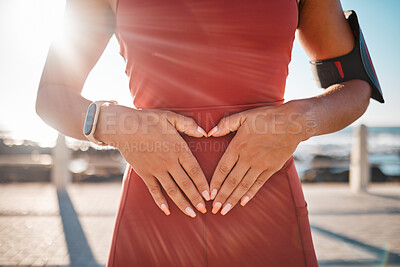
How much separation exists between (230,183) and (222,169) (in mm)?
49

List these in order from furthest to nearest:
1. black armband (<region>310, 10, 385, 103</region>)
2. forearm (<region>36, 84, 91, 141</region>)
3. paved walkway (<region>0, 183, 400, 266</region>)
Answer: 1. paved walkway (<region>0, 183, 400, 266</region>)
2. black armband (<region>310, 10, 385, 103</region>)
3. forearm (<region>36, 84, 91, 141</region>)

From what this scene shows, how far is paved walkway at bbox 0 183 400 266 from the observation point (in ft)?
11.0

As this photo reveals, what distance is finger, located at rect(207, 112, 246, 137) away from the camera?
847 millimetres

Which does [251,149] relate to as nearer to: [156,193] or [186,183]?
[186,183]

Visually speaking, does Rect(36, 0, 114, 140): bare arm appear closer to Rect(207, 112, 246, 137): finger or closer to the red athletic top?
the red athletic top

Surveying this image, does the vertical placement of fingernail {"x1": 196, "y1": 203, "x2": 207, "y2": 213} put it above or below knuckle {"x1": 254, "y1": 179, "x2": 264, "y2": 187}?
below

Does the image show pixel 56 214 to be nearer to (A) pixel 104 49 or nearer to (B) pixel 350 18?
(A) pixel 104 49

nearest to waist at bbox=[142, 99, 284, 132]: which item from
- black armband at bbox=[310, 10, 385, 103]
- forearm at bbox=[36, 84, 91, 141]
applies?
forearm at bbox=[36, 84, 91, 141]

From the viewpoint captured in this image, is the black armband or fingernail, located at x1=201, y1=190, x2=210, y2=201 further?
the black armband

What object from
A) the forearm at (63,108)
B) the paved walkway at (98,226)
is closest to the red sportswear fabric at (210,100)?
the forearm at (63,108)

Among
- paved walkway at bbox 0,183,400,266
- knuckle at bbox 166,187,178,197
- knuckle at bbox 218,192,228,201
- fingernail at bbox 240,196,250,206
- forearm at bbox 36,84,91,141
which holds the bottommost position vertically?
paved walkway at bbox 0,183,400,266

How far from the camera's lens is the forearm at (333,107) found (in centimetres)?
90

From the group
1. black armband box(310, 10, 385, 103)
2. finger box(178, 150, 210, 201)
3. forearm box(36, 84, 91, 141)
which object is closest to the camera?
finger box(178, 150, 210, 201)

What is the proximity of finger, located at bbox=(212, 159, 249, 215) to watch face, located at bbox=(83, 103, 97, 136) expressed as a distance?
460 mm
